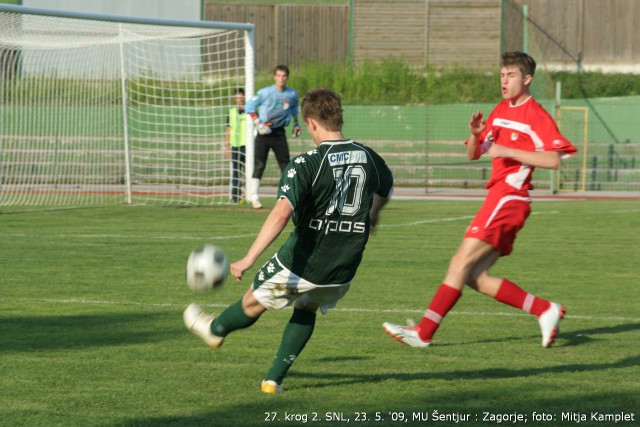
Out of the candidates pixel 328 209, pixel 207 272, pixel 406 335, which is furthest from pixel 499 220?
pixel 207 272

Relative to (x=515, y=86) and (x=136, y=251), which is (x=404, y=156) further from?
(x=515, y=86)

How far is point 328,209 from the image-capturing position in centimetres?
583

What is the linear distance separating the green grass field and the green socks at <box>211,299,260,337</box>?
312mm

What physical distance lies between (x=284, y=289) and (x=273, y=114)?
40.8 ft

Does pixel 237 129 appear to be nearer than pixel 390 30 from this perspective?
Yes

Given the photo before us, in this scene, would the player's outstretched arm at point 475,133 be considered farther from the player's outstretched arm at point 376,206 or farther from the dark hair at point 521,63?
the player's outstretched arm at point 376,206

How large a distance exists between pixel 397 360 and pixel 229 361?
107 centimetres

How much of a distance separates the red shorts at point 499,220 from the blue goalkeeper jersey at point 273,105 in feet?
35.9

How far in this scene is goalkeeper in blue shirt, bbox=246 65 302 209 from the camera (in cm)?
1802

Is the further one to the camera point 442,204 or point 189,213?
point 442,204

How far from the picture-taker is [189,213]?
60.1 ft

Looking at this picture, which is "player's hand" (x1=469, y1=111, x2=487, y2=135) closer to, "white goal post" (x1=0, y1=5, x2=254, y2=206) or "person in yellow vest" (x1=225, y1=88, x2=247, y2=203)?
"white goal post" (x1=0, y1=5, x2=254, y2=206)

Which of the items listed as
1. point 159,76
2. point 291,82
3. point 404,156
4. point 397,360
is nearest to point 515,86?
point 397,360

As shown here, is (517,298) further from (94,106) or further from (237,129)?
(94,106)
